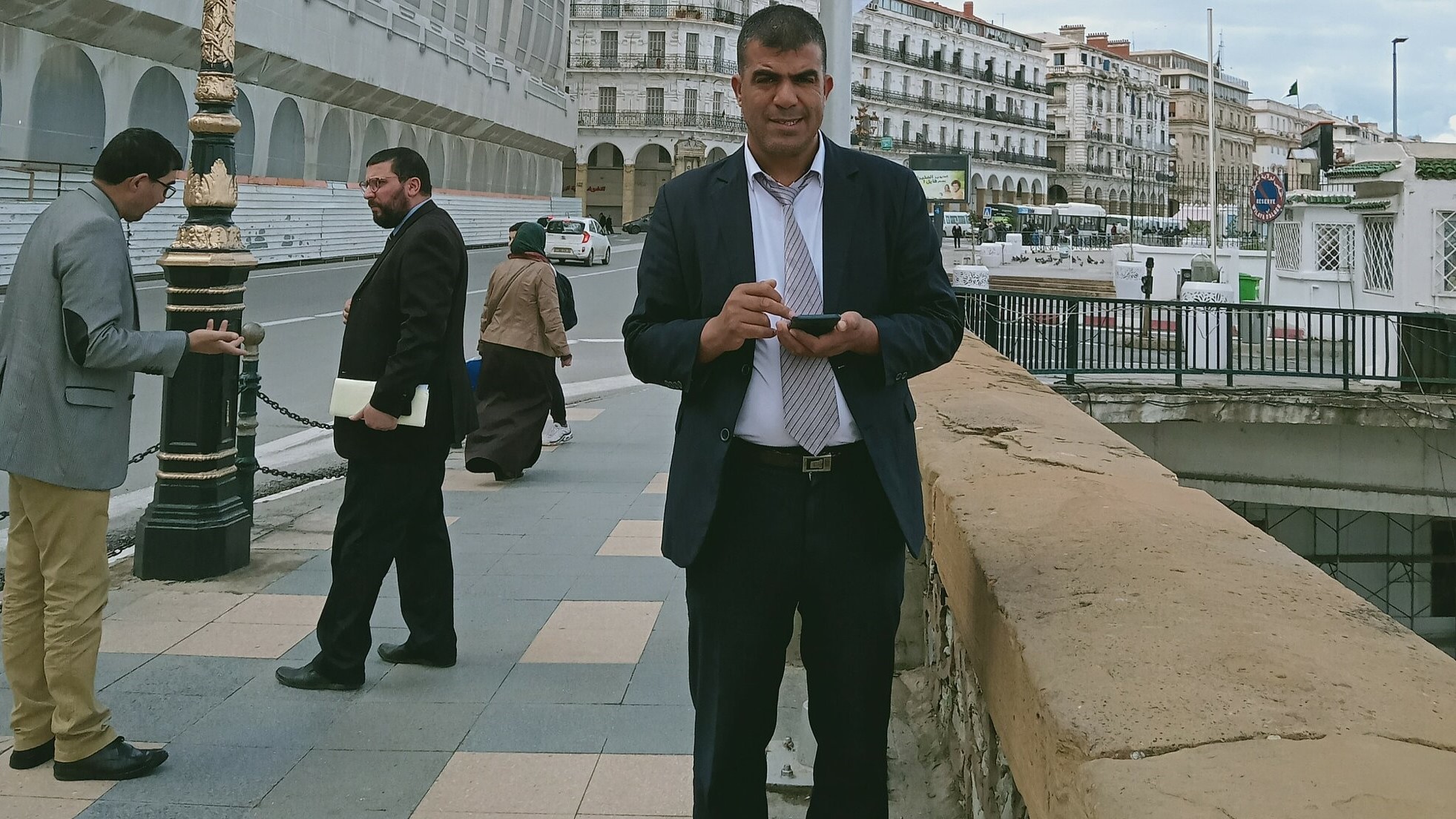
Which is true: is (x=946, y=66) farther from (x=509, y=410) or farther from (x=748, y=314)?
(x=748, y=314)

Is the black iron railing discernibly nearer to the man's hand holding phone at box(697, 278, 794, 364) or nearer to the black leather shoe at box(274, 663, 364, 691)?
the black leather shoe at box(274, 663, 364, 691)

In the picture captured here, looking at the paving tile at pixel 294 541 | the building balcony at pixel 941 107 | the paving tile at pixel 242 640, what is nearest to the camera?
the paving tile at pixel 242 640

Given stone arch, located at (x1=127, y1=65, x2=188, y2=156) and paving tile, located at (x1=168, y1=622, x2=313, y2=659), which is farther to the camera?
stone arch, located at (x1=127, y1=65, x2=188, y2=156)


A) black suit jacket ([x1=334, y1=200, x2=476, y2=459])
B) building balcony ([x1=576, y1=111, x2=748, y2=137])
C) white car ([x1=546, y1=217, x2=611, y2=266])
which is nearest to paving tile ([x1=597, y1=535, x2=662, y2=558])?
black suit jacket ([x1=334, y1=200, x2=476, y2=459])

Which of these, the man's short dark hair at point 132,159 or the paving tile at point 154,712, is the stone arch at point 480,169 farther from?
the man's short dark hair at point 132,159

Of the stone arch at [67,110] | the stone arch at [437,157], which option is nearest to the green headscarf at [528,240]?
the stone arch at [67,110]

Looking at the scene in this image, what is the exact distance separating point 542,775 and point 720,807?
134 centimetres

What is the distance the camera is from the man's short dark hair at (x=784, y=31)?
2.43 meters

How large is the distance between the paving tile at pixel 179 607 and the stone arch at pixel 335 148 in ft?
113

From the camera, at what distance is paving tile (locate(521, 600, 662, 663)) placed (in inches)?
193

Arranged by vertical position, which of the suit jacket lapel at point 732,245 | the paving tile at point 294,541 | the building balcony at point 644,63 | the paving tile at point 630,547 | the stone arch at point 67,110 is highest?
the building balcony at point 644,63

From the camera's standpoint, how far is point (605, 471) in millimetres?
9086

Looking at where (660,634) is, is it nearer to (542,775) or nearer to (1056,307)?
(542,775)

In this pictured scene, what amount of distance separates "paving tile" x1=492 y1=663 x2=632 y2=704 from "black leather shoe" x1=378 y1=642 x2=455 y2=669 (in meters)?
0.27
